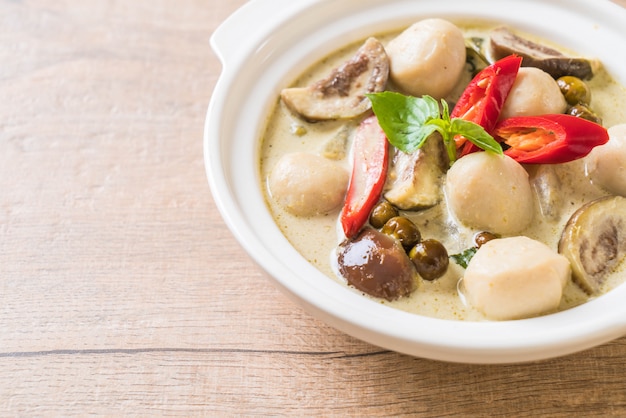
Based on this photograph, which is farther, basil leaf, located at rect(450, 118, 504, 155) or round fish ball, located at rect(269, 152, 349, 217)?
round fish ball, located at rect(269, 152, 349, 217)

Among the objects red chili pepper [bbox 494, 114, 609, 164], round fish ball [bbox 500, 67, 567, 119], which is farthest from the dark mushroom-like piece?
round fish ball [bbox 500, 67, 567, 119]

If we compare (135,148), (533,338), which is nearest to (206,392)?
(533,338)

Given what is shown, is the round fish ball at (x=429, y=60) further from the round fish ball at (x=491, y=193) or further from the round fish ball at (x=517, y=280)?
the round fish ball at (x=517, y=280)

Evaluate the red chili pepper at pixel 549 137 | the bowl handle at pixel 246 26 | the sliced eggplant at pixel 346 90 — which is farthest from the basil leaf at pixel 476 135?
the bowl handle at pixel 246 26

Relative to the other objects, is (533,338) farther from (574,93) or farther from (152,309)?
(152,309)

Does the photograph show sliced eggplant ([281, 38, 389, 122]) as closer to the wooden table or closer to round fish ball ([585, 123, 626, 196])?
the wooden table

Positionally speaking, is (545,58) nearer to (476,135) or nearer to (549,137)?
(549,137)
